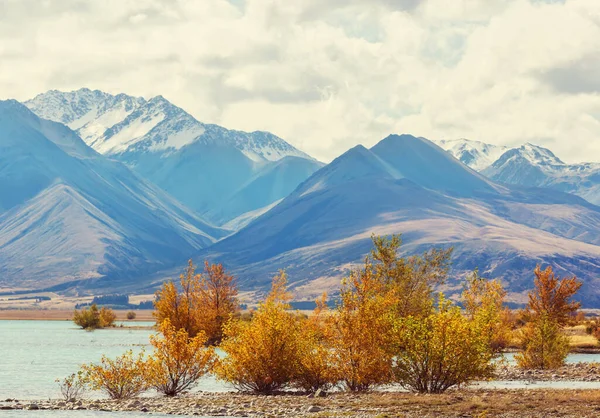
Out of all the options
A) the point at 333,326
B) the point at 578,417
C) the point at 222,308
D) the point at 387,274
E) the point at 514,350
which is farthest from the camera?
the point at 514,350

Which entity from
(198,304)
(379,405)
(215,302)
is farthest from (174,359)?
(215,302)

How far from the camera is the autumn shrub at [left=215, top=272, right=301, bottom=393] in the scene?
67.5 metres

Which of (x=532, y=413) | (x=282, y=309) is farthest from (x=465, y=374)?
(x=282, y=309)

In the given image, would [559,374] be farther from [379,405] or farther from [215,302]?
[215,302]

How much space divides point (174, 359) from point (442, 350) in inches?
873

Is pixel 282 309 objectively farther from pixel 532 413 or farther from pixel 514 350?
pixel 514 350

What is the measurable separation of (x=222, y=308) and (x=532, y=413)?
264ft

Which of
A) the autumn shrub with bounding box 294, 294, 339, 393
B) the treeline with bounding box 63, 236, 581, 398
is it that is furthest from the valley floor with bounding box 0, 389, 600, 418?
the autumn shrub with bounding box 294, 294, 339, 393

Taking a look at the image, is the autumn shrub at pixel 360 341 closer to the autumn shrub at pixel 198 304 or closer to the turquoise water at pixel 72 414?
the turquoise water at pixel 72 414

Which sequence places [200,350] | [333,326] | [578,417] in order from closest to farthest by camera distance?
[578,417]
[333,326]
[200,350]

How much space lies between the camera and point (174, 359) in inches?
2822

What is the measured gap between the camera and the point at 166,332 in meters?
71.1

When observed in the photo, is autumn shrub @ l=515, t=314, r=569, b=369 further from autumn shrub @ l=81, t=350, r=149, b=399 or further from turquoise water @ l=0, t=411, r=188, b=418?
turquoise water @ l=0, t=411, r=188, b=418

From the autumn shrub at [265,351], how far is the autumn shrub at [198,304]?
4276 centimetres
